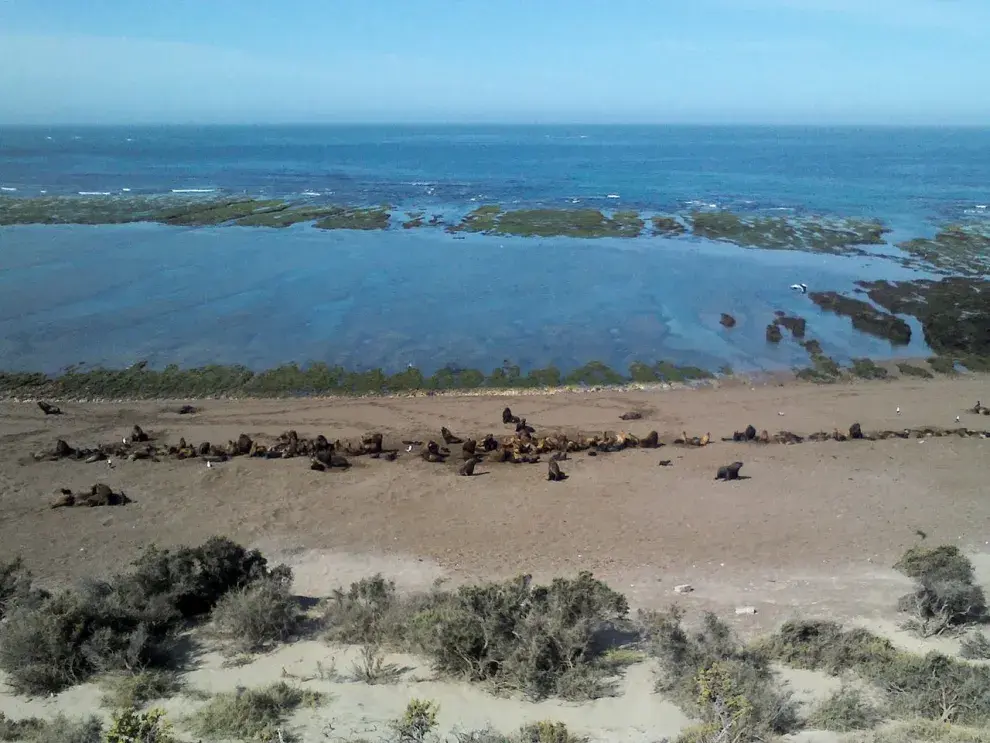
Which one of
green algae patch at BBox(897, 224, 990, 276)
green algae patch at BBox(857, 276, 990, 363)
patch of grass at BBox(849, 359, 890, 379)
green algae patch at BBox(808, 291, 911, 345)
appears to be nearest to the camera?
patch of grass at BBox(849, 359, 890, 379)

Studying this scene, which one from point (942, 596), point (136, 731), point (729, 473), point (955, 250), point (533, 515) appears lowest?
point (533, 515)

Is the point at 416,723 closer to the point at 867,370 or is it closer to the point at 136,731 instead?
the point at 136,731

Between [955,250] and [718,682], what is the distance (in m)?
39.1

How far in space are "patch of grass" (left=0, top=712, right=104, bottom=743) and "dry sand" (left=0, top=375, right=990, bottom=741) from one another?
1.52ft

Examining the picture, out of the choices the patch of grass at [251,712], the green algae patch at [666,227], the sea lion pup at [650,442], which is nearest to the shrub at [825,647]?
the patch of grass at [251,712]

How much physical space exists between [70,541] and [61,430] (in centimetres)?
653

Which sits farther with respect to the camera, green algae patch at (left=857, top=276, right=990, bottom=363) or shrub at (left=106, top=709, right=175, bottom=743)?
green algae patch at (left=857, top=276, right=990, bottom=363)

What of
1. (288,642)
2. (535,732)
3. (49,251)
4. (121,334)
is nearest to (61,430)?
(121,334)

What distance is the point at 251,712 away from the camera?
7531mm

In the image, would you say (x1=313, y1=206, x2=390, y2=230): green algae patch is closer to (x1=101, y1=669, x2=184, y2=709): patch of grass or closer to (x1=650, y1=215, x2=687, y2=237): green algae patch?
(x1=650, y1=215, x2=687, y2=237): green algae patch

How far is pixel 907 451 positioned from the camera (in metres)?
17.0

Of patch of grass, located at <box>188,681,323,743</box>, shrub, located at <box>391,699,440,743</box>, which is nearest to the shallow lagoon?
patch of grass, located at <box>188,681,323,743</box>

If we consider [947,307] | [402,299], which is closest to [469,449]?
[402,299]

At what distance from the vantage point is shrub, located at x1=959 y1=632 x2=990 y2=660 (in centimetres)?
880
